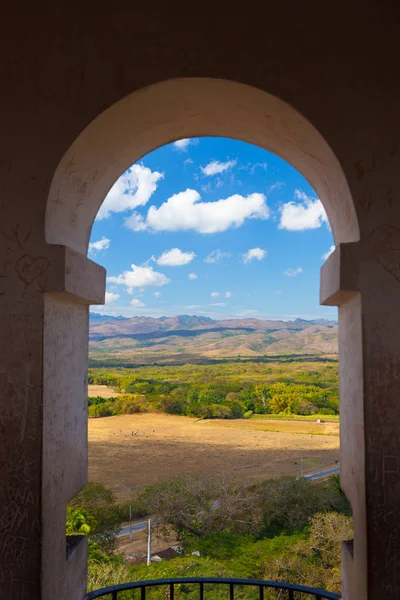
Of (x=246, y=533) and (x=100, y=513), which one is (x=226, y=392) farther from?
(x=100, y=513)

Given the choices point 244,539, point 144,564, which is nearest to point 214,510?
point 244,539

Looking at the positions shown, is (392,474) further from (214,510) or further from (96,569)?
(214,510)

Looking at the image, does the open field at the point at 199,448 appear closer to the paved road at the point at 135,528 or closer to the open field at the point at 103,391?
the open field at the point at 103,391

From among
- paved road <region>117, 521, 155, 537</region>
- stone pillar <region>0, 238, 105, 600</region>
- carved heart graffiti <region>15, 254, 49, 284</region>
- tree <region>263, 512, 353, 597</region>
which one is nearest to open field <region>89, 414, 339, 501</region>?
A: paved road <region>117, 521, 155, 537</region>

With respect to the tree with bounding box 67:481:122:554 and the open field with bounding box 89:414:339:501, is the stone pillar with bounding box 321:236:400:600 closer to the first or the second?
the tree with bounding box 67:481:122:554

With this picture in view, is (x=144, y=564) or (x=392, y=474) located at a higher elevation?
(x=392, y=474)

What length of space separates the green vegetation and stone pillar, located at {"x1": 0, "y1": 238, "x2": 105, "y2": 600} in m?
10.8

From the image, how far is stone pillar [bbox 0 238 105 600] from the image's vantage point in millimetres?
1879

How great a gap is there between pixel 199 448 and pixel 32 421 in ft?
84.5

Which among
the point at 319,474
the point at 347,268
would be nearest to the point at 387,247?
the point at 347,268

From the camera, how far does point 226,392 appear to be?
1112 inches

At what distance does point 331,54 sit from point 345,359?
148 cm

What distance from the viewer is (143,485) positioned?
22953 millimetres

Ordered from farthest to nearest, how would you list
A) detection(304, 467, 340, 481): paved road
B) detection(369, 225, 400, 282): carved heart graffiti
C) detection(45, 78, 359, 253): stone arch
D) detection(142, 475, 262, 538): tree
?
detection(304, 467, 340, 481): paved road
detection(142, 475, 262, 538): tree
detection(45, 78, 359, 253): stone arch
detection(369, 225, 400, 282): carved heart graffiti
